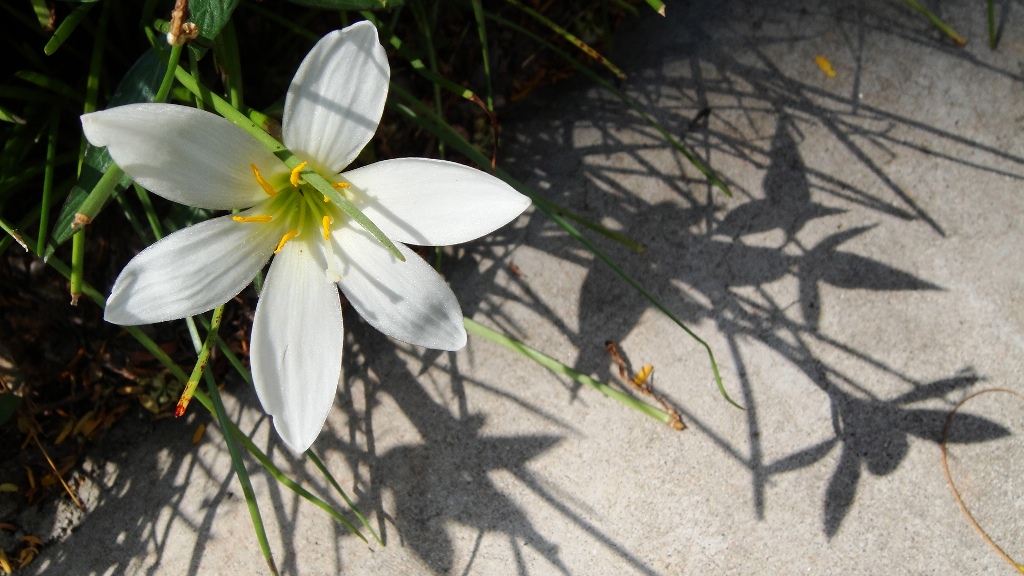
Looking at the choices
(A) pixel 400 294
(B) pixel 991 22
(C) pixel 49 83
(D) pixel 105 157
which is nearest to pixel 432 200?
(A) pixel 400 294

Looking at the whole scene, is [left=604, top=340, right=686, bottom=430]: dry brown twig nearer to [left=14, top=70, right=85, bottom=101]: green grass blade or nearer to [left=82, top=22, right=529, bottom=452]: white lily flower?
[left=82, top=22, right=529, bottom=452]: white lily flower

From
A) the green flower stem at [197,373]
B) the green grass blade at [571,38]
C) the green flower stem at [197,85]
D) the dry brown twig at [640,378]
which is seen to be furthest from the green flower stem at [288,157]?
the dry brown twig at [640,378]

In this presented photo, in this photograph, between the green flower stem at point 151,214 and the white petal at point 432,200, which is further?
the green flower stem at point 151,214

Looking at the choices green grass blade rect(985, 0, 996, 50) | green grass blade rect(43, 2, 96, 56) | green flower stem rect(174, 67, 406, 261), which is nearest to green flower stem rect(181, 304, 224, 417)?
green flower stem rect(174, 67, 406, 261)

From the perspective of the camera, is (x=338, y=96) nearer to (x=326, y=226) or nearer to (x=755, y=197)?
(x=326, y=226)

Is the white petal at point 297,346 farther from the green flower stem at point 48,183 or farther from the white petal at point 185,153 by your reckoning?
the green flower stem at point 48,183
